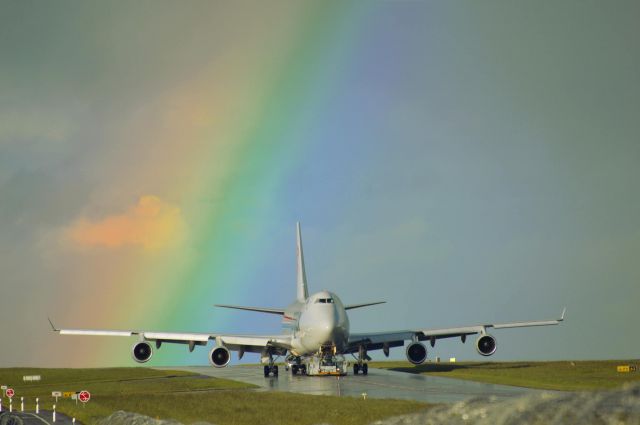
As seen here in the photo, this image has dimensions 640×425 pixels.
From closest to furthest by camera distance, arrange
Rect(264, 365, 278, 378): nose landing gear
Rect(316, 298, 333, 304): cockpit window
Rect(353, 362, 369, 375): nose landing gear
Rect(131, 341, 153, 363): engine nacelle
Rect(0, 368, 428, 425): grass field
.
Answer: Rect(0, 368, 428, 425): grass field → Rect(316, 298, 333, 304): cockpit window → Rect(131, 341, 153, 363): engine nacelle → Rect(353, 362, 369, 375): nose landing gear → Rect(264, 365, 278, 378): nose landing gear

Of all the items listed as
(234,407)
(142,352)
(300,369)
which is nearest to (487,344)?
(300,369)

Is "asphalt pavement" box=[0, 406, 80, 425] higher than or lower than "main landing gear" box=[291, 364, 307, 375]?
lower

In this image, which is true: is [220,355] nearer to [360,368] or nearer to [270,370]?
[270,370]

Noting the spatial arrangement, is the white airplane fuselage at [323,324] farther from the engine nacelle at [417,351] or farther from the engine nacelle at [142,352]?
the engine nacelle at [142,352]

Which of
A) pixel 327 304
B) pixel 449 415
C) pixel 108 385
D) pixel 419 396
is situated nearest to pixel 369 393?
pixel 419 396

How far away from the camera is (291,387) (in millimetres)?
47312

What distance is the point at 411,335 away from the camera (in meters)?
66.8

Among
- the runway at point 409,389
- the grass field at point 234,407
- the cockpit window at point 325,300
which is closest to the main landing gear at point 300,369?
the cockpit window at point 325,300

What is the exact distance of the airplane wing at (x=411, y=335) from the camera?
64.9 metres

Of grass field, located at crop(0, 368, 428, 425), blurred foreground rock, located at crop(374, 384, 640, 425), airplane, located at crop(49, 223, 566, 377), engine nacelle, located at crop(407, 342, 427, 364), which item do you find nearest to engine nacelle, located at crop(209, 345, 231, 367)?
airplane, located at crop(49, 223, 566, 377)

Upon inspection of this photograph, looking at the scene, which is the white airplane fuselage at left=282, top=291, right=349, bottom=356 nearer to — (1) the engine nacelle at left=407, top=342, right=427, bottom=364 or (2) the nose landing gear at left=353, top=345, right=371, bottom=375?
(2) the nose landing gear at left=353, top=345, right=371, bottom=375

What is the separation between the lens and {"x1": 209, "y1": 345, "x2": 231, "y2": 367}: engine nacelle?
206ft

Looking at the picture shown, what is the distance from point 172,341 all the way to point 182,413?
3306cm

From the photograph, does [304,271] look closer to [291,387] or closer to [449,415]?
[291,387]
